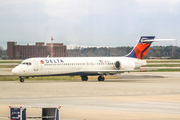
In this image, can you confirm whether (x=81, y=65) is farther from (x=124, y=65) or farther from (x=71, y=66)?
(x=124, y=65)

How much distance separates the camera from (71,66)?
1813 inches

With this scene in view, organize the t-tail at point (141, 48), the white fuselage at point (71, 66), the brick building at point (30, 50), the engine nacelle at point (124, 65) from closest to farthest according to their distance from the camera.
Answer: the white fuselage at point (71, 66)
the engine nacelle at point (124, 65)
the t-tail at point (141, 48)
the brick building at point (30, 50)

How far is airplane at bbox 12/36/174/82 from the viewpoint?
147 ft

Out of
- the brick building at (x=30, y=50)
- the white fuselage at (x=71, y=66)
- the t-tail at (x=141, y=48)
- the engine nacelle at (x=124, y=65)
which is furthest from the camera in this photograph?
the brick building at (x=30, y=50)

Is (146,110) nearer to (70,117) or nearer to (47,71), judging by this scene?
(70,117)

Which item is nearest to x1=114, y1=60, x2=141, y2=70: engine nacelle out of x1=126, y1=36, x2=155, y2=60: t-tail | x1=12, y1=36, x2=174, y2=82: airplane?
x1=12, y1=36, x2=174, y2=82: airplane

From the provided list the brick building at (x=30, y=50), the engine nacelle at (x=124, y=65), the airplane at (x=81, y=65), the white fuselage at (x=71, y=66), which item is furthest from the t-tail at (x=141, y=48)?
the brick building at (x=30, y=50)

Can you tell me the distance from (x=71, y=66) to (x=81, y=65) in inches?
62.3

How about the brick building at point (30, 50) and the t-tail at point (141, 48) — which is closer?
the t-tail at point (141, 48)

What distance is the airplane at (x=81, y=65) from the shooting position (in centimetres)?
4466

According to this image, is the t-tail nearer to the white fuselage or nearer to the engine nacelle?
the white fuselage

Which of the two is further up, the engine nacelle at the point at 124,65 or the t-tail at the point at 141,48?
the t-tail at the point at 141,48

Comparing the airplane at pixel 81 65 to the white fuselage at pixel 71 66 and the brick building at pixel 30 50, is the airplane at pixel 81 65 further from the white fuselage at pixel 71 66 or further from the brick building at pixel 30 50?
the brick building at pixel 30 50

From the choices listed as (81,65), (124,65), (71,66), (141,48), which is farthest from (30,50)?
(71,66)
